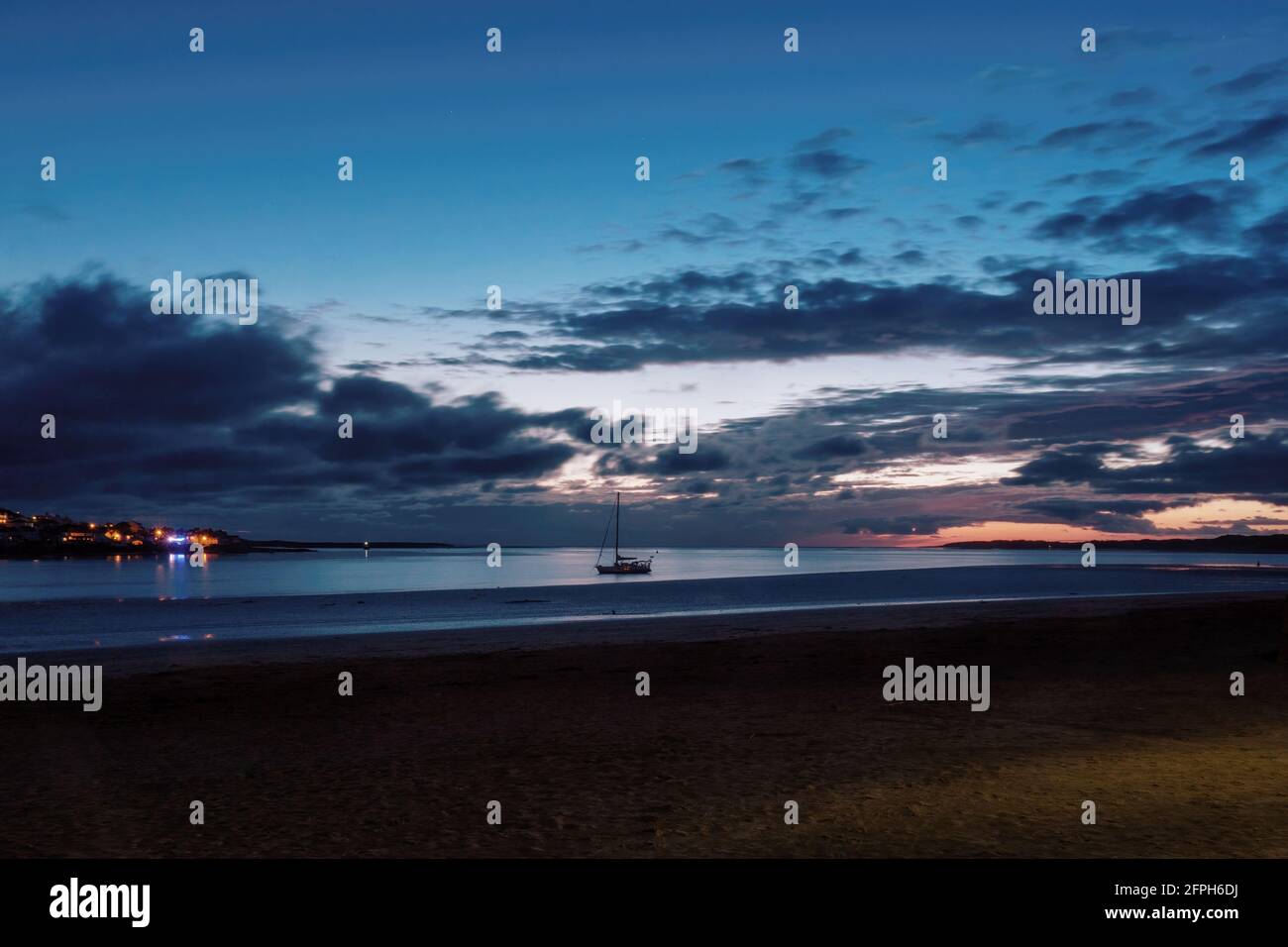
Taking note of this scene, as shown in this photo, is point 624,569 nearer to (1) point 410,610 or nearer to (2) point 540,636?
(1) point 410,610

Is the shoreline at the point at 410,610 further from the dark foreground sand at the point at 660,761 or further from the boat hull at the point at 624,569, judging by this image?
the boat hull at the point at 624,569

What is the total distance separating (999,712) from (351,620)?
37802 mm

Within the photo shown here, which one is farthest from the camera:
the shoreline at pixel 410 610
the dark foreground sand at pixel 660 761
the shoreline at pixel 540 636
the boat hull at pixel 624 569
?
the boat hull at pixel 624 569

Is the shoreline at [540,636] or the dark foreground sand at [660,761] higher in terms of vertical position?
the shoreline at [540,636]

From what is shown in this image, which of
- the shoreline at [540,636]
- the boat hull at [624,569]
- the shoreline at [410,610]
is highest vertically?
the boat hull at [624,569]

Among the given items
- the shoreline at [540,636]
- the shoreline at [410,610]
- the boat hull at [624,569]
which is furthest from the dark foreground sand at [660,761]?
the boat hull at [624,569]

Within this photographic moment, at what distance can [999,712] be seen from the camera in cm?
1638

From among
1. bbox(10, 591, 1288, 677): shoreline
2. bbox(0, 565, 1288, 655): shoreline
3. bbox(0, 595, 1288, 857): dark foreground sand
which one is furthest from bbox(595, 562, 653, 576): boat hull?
bbox(0, 595, 1288, 857): dark foreground sand

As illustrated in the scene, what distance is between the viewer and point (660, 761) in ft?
41.8

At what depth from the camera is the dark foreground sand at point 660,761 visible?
29.7 ft

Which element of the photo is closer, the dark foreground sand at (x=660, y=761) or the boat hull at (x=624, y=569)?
the dark foreground sand at (x=660, y=761)

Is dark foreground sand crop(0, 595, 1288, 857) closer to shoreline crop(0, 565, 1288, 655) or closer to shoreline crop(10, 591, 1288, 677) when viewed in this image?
shoreline crop(10, 591, 1288, 677)
